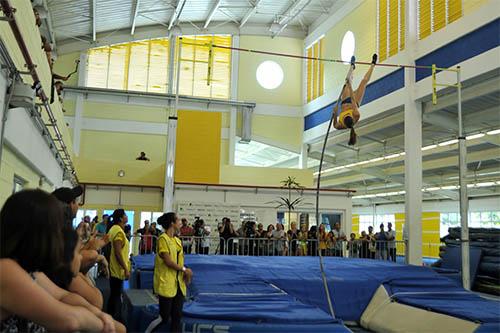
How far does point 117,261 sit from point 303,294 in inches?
117

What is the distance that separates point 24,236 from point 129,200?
50.3 feet

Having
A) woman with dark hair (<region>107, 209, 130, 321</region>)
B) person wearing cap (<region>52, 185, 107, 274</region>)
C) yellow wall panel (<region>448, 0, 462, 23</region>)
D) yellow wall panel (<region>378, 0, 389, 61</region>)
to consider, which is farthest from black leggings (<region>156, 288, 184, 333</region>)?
yellow wall panel (<region>378, 0, 389, 61</region>)

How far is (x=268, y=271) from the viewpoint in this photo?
24.2 feet

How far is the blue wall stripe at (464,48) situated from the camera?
32.1 feet

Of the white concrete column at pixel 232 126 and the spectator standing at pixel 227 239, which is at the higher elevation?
the white concrete column at pixel 232 126

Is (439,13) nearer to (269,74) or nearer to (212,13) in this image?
(212,13)

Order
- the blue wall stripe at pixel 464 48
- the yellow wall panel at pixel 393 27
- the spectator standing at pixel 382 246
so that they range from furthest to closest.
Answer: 1. the yellow wall panel at pixel 393 27
2. the spectator standing at pixel 382 246
3. the blue wall stripe at pixel 464 48

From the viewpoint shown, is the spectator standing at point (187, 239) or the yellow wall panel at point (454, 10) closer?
the yellow wall panel at point (454, 10)

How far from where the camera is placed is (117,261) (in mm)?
5531

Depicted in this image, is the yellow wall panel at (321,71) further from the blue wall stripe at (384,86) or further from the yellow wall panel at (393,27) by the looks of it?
the yellow wall panel at (393,27)

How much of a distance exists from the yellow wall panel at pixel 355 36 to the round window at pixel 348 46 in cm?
18

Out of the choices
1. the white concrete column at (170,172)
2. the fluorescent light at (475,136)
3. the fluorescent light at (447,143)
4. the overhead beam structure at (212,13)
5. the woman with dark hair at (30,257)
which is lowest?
the woman with dark hair at (30,257)

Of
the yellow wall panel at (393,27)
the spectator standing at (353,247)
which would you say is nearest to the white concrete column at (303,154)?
the yellow wall panel at (393,27)

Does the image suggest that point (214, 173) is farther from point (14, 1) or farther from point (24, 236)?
point (24, 236)
